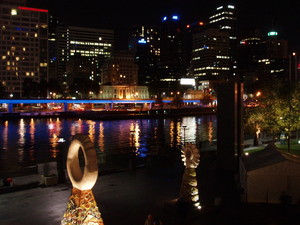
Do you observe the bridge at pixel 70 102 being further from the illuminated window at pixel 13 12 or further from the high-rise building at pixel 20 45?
the illuminated window at pixel 13 12

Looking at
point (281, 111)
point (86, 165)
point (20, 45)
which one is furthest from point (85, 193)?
point (20, 45)

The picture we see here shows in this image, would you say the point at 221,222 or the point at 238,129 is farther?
the point at 238,129

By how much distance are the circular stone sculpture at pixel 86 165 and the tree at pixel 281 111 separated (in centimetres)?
2069

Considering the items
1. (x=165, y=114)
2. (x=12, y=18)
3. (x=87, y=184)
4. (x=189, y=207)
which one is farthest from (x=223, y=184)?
(x=12, y=18)

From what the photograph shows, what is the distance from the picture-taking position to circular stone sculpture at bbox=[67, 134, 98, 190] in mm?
8109

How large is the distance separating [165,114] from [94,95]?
6633cm

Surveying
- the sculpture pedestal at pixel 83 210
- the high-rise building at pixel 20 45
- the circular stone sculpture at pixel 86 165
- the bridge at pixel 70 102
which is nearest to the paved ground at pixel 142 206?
the sculpture pedestal at pixel 83 210

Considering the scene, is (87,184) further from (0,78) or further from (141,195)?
(0,78)

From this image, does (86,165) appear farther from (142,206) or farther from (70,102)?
(70,102)

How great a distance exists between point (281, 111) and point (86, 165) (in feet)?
70.9

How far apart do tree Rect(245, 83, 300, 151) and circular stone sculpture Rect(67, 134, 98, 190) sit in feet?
67.9

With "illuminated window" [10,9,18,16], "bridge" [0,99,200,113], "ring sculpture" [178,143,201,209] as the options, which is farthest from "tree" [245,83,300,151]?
"illuminated window" [10,9,18,16]

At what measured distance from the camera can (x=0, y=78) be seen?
163 m

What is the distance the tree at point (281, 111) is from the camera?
25938 millimetres
